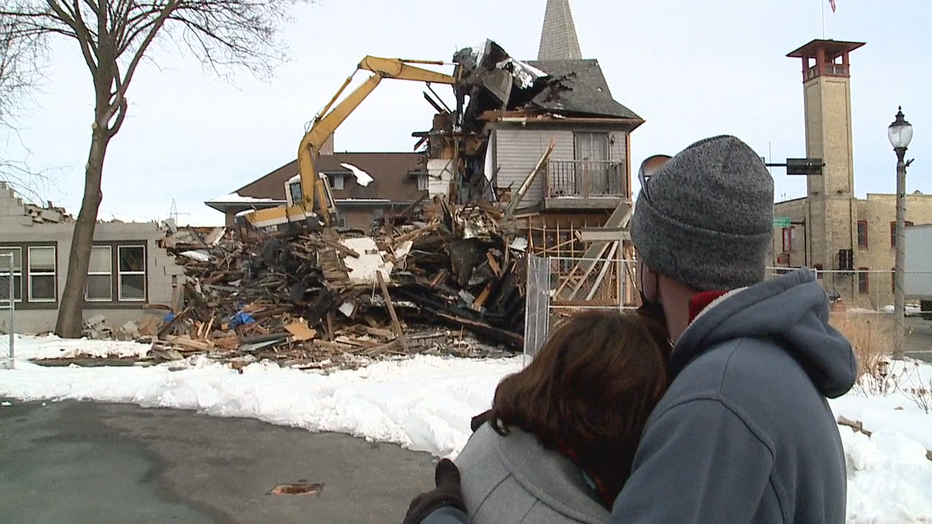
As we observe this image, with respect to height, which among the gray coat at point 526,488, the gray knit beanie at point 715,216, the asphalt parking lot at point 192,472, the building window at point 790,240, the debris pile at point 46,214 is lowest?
the asphalt parking lot at point 192,472

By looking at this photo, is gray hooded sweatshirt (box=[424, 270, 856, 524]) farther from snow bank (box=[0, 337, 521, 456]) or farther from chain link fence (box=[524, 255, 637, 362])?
chain link fence (box=[524, 255, 637, 362])

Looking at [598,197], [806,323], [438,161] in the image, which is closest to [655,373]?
[806,323]

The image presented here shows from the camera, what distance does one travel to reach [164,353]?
51.4 ft

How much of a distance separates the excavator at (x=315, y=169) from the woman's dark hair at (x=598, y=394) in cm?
1770

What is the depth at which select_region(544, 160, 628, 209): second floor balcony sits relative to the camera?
2641 cm

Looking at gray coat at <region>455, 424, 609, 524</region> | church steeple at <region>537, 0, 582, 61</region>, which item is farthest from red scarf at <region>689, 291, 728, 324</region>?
church steeple at <region>537, 0, 582, 61</region>

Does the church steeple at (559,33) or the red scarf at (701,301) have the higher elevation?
the church steeple at (559,33)

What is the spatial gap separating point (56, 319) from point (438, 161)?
14.2 metres

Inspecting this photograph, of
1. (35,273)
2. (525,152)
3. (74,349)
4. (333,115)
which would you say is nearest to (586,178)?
(525,152)

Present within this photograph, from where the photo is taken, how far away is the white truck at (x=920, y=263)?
83.3 feet

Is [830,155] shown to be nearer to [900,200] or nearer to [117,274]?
[900,200]

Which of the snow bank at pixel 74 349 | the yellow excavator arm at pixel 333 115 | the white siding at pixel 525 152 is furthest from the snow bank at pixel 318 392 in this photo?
the white siding at pixel 525 152

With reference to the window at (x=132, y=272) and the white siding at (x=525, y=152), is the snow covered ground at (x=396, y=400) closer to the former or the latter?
the window at (x=132, y=272)

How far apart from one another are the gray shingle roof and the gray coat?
82.0 feet
